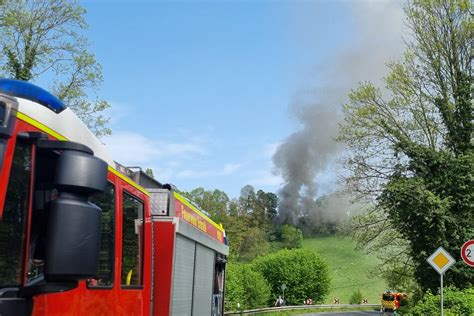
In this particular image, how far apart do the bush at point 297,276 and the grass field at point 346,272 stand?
3.28m

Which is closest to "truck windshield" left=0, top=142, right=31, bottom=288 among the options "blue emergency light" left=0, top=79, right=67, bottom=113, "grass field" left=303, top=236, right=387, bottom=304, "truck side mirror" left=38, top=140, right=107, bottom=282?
"truck side mirror" left=38, top=140, right=107, bottom=282

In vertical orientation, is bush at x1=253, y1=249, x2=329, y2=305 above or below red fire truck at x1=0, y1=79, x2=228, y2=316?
below

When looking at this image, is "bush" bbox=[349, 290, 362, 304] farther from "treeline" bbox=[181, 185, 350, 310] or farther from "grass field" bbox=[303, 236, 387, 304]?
"treeline" bbox=[181, 185, 350, 310]

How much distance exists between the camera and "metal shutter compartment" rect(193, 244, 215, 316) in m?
7.69

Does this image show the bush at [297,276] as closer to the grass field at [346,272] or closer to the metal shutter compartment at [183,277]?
the grass field at [346,272]

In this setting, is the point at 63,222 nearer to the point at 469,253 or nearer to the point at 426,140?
the point at 469,253

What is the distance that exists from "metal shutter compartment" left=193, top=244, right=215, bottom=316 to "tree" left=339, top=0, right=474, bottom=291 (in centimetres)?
1784

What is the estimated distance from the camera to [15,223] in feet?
9.53

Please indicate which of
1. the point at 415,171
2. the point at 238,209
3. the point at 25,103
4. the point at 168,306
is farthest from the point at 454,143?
the point at 238,209

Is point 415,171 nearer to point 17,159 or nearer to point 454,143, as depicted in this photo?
point 454,143

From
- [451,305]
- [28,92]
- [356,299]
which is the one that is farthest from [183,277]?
[356,299]

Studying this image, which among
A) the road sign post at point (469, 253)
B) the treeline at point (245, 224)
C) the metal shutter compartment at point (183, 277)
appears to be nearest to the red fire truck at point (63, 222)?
the metal shutter compartment at point (183, 277)

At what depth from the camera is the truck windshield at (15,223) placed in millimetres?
2842

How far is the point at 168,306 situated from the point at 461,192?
72.1 ft
